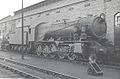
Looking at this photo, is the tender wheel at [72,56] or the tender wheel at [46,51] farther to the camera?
the tender wheel at [46,51]

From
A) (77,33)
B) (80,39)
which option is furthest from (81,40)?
(77,33)

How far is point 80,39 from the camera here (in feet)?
48.3

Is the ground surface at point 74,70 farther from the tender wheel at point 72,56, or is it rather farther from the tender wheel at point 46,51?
the tender wheel at point 46,51

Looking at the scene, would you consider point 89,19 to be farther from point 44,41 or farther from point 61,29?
point 44,41

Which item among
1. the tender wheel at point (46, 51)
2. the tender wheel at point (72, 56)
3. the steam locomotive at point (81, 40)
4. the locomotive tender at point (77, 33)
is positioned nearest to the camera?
the steam locomotive at point (81, 40)

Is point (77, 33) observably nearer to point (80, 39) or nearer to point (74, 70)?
point (80, 39)

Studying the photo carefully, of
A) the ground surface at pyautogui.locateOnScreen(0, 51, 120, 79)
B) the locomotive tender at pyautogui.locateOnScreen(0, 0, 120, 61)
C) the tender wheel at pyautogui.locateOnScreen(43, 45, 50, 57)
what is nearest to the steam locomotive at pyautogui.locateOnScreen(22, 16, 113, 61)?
the locomotive tender at pyautogui.locateOnScreen(0, 0, 120, 61)

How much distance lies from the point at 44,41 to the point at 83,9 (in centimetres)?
558

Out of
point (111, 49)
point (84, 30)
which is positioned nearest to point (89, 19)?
point (84, 30)

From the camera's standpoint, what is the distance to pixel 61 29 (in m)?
17.3

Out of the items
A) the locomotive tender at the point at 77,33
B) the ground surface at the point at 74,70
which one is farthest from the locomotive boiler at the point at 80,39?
the ground surface at the point at 74,70

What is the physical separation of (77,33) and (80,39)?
0.92 meters

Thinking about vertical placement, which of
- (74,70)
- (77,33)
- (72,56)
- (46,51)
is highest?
(77,33)

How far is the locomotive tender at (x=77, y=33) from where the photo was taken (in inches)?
573
